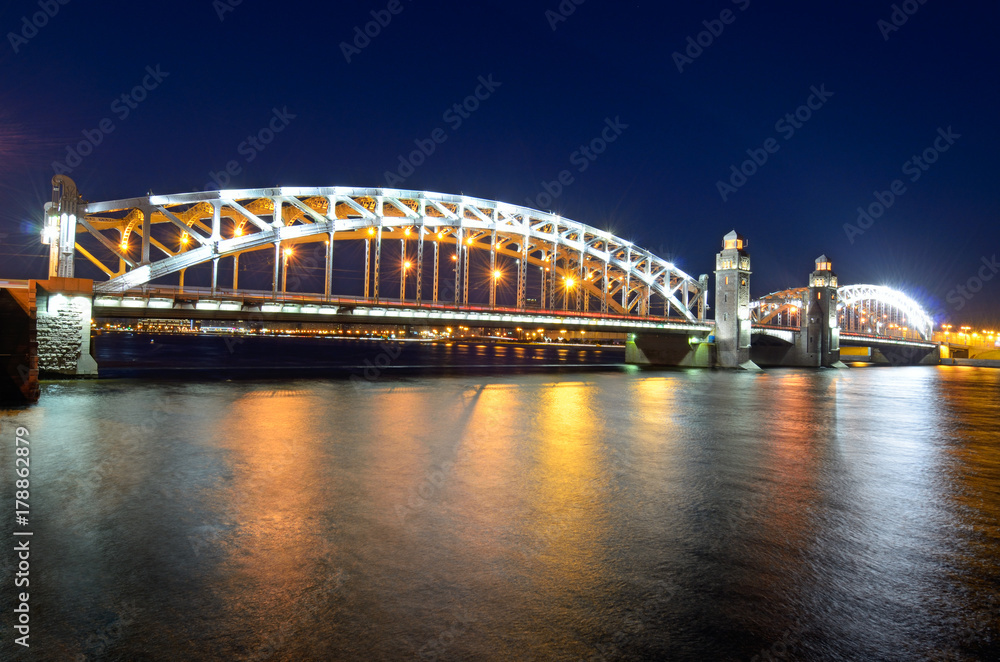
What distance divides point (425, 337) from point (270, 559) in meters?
164

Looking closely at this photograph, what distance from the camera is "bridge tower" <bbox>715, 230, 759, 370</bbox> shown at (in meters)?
60.1

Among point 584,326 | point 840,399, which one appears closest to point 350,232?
point 584,326

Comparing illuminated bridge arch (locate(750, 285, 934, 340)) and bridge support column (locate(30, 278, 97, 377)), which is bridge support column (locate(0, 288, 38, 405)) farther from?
illuminated bridge arch (locate(750, 285, 934, 340))

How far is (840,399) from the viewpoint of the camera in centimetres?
2634

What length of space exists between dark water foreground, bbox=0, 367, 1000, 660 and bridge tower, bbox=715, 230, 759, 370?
49.6 meters

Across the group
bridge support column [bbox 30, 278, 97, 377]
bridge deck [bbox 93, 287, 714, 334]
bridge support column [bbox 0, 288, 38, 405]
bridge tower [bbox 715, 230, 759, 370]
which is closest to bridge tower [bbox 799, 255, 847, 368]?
bridge tower [bbox 715, 230, 759, 370]

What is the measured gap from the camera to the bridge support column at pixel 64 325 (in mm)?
25750

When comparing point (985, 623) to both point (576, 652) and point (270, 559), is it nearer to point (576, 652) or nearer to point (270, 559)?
point (576, 652)

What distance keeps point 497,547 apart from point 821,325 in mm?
75852

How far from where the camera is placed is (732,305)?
60.3 metres

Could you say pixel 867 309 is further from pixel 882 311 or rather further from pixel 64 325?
pixel 64 325

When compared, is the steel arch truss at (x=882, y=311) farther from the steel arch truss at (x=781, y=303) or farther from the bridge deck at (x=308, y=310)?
the bridge deck at (x=308, y=310)

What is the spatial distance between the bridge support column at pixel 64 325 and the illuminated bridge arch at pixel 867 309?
74.4 m

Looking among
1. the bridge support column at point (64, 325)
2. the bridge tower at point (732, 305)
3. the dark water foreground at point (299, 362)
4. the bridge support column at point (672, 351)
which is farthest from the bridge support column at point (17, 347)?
the bridge tower at point (732, 305)
